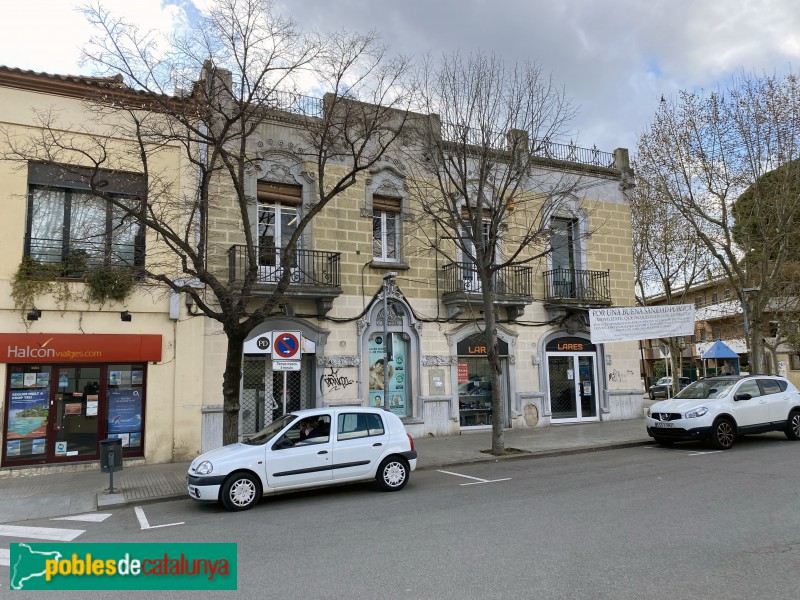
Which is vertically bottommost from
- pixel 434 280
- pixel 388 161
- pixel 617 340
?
pixel 617 340

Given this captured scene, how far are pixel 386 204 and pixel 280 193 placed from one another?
3.14m

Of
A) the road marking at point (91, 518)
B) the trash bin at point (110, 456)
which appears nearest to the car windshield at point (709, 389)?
the trash bin at point (110, 456)

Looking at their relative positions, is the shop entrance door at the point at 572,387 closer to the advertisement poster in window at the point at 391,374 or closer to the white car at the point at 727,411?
the white car at the point at 727,411

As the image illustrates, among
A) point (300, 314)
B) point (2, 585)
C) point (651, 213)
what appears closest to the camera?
point (2, 585)

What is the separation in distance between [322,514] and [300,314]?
7543mm

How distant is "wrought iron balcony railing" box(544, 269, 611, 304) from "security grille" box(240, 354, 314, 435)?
8.33 metres

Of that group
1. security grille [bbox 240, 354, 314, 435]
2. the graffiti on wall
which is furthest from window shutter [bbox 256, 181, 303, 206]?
the graffiti on wall

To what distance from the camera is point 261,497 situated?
30.3ft

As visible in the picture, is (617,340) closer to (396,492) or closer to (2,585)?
(396,492)

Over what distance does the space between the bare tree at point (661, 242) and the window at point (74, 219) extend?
17547 mm

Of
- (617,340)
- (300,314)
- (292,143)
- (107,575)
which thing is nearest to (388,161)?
(292,143)

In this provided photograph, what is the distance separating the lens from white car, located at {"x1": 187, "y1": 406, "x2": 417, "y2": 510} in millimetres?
8562

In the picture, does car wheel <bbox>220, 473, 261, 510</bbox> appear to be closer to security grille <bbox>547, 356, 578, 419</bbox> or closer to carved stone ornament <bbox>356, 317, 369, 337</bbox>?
carved stone ornament <bbox>356, 317, 369, 337</bbox>

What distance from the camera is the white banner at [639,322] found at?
17422 millimetres
